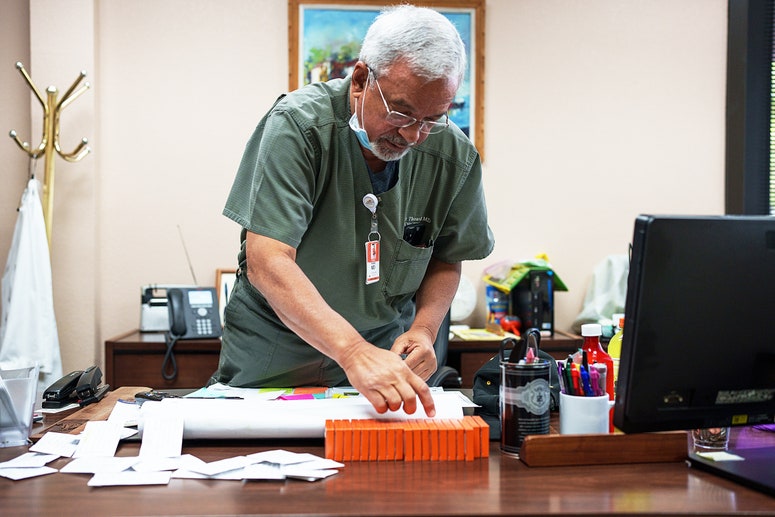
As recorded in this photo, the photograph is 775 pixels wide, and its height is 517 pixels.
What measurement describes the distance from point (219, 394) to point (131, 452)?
28 cm

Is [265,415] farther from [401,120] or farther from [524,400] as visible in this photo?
[401,120]

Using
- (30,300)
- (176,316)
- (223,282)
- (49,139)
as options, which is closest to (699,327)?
(176,316)

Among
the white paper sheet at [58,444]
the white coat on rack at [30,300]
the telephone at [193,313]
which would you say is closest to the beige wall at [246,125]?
the white coat on rack at [30,300]

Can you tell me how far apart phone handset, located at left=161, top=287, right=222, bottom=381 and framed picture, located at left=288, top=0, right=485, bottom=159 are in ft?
3.50

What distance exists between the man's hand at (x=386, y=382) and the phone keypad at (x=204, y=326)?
74.5 inches

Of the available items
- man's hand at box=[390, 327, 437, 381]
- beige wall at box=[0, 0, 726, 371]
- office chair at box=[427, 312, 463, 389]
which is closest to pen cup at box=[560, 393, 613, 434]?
man's hand at box=[390, 327, 437, 381]

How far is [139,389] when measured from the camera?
182cm

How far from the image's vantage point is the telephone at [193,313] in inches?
118

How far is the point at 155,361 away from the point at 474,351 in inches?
50.9

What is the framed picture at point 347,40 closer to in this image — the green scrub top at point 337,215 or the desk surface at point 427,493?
the green scrub top at point 337,215

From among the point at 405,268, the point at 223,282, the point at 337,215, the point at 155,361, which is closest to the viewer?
the point at 337,215

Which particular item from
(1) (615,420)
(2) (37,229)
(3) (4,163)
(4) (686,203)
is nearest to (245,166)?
(1) (615,420)

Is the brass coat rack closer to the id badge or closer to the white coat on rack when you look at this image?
the white coat on rack

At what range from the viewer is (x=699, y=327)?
1088mm
